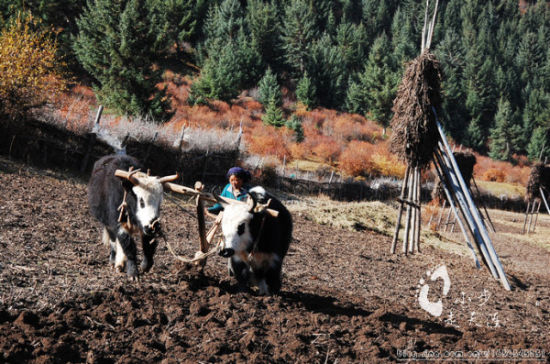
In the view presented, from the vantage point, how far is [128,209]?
252 inches

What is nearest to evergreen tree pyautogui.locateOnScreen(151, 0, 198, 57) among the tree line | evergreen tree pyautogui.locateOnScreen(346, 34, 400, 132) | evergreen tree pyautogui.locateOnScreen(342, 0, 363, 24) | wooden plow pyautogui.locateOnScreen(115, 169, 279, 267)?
the tree line

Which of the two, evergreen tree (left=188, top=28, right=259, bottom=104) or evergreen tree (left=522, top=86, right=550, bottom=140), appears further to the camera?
evergreen tree (left=522, top=86, right=550, bottom=140)

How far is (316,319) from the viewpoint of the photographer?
5.56 metres

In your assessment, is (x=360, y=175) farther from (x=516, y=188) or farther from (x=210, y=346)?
(x=210, y=346)

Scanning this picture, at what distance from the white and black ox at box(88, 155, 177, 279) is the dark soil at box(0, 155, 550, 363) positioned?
402 millimetres

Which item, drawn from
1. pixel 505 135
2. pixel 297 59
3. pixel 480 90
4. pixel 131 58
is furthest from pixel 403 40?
pixel 131 58

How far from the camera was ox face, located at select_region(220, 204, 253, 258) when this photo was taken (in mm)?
5996

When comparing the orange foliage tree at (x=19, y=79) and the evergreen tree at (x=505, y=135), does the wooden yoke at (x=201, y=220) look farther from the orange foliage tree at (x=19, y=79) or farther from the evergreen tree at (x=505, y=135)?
the evergreen tree at (x=505, y=135)

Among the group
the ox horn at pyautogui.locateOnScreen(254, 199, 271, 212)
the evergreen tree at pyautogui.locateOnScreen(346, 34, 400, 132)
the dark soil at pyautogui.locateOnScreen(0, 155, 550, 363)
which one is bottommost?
the dark soil at pyautogui.locateOnScreen(0, 155, 550, 363)

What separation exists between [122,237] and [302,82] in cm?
5263

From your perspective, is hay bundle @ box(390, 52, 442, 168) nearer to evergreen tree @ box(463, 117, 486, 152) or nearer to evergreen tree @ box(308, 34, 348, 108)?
evergreen tree @ box(308, 34, 348, 108)

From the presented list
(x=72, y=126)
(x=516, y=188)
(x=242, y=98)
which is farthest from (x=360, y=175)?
(x=72, y=126)

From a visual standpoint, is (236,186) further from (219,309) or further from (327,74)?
(327,74)

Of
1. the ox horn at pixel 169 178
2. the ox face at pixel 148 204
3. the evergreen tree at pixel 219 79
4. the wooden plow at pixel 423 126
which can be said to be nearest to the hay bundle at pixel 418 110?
A: the wooden plow at pixel 423 126
